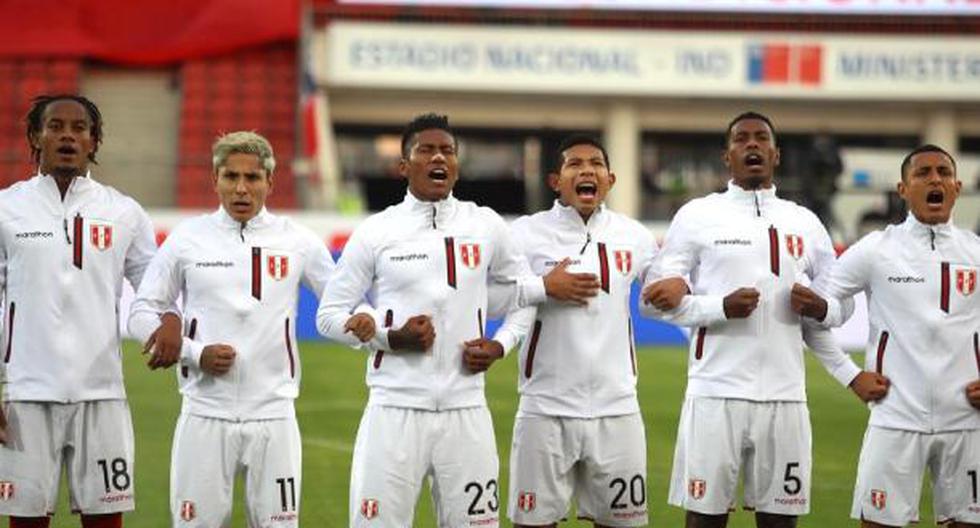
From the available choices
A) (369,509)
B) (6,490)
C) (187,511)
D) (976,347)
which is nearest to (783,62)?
(976,347)

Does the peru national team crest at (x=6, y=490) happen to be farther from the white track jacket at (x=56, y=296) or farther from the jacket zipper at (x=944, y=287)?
the jacket zipper at (x=944, y=287)

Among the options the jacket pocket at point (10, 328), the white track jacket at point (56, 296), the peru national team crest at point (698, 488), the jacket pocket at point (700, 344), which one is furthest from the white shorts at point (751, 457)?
the jacket pocket at point (10, 328)

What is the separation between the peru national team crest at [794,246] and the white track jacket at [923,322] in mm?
245

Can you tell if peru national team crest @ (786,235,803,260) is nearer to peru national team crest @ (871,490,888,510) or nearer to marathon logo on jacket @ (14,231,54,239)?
peru national team crest @ (871,490,888,510)

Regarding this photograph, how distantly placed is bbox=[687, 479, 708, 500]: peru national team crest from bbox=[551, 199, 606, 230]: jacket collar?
130cm

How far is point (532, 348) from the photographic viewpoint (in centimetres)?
820

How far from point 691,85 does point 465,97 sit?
3730 millimetres

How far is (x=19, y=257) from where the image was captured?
7.78 meters

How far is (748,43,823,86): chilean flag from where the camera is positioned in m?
28.7

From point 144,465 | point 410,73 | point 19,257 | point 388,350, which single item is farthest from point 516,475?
point 410,73

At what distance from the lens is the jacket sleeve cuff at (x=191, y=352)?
755 cm

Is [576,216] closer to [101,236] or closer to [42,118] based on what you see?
[101,236]

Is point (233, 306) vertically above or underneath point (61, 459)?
above

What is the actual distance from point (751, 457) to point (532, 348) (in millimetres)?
1135
